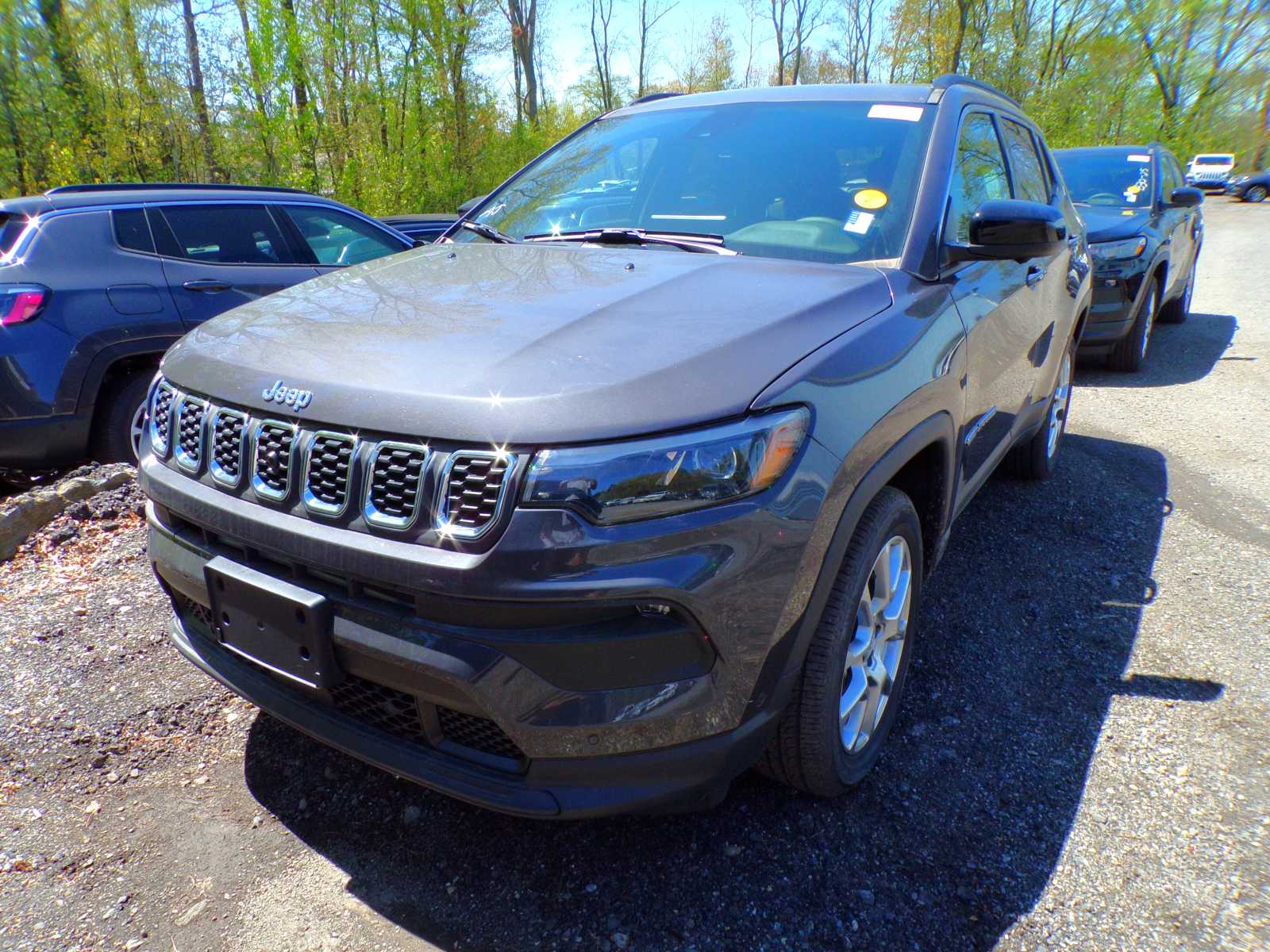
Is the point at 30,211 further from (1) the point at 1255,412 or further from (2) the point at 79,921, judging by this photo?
(1) the point at 1255,412

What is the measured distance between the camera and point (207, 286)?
4.94 m

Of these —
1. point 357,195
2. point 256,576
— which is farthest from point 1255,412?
point 357,195

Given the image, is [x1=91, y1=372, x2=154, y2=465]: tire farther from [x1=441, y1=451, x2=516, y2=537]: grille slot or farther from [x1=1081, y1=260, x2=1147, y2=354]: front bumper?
[x1=1081, y1=260, x2=1147, y2=354]: front bumper

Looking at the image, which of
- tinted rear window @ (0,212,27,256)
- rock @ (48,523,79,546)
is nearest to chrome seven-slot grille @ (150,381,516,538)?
rock @ (48,523,79,546)

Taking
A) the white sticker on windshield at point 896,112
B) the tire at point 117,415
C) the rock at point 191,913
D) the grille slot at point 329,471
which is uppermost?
the white sticker on windshield at point 896,112

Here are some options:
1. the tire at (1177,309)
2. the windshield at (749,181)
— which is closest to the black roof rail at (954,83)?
the windshield at (749,181)

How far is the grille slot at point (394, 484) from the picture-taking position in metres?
1.66

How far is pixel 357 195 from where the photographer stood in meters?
13.4

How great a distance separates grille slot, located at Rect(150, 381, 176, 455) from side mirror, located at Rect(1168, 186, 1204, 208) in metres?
8.07

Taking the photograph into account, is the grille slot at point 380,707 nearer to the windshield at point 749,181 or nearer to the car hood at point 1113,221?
the windshield at point 749,181

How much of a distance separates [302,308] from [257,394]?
1.58 feet

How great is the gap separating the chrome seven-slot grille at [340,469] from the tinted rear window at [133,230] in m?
3.24

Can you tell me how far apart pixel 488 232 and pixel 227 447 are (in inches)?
56.3

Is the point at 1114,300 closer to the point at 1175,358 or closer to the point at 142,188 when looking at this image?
the point at 1175,358
